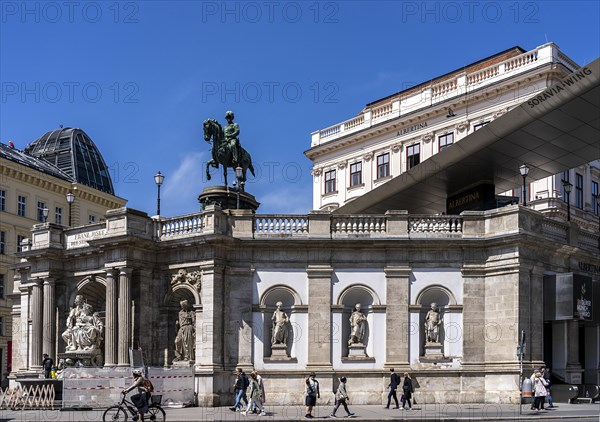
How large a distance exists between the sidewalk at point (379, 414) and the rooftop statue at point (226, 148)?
14.7 metres

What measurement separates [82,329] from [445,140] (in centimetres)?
3997

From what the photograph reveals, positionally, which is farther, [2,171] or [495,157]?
[2,171]

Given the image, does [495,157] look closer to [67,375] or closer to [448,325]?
[448,325]

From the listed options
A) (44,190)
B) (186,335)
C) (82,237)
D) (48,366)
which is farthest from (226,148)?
(44,190)

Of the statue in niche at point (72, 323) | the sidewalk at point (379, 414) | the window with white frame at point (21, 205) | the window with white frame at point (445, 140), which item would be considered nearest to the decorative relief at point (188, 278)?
the statue in niche at point (72, 323)

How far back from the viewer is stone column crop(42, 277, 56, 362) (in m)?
42.0

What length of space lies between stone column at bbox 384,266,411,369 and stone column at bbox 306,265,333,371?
2.59 metres

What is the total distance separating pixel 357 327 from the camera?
3784cm

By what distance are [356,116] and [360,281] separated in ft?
146

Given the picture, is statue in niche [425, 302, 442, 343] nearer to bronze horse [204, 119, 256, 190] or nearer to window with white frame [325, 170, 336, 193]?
bronze horse [204, 119, 256, 190]

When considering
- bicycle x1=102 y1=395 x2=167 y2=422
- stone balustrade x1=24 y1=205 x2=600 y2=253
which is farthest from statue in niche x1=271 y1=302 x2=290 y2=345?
bicycle x1=102 y1=395 x2=167 y2=422

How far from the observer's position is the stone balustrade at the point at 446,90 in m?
64.2

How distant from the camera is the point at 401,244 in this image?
38.1 metres

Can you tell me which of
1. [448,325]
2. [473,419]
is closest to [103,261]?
[448,325]
